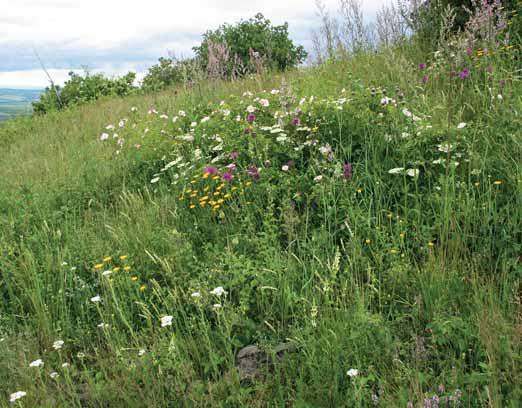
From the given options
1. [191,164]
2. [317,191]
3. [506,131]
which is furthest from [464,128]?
[191,164]

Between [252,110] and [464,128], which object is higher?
[252,110]

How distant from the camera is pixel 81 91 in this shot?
13945 mm

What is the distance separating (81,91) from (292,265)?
490 inches

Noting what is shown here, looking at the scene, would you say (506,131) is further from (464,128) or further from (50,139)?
(50,139)

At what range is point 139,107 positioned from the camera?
9570mm

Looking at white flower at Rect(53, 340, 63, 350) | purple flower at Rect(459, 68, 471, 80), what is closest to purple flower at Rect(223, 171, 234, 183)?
white flower at Rect(53, 340, 63, 350)

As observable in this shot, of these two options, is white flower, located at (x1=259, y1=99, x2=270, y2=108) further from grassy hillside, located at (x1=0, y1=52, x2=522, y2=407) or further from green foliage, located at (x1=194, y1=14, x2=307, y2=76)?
green foliage, located at (x1=194, y1=14, x2=307, y2=76)

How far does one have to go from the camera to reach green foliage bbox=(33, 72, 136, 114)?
13.6 metres

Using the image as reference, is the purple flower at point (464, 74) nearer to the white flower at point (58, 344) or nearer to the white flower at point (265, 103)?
the white flower at point (265, 103)

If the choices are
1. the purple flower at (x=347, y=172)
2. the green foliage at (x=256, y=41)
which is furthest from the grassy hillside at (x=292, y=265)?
the green foliage at (x=256, y=41)

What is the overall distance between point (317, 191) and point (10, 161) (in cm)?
620

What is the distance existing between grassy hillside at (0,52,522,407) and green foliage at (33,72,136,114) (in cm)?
880

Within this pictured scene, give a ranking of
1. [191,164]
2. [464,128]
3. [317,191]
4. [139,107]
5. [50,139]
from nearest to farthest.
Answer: [317,191], [464,128], [191,164], [50,139], [139,107]

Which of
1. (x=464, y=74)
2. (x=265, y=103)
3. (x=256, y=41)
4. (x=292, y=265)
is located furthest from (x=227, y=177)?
(x=256, y=41)
